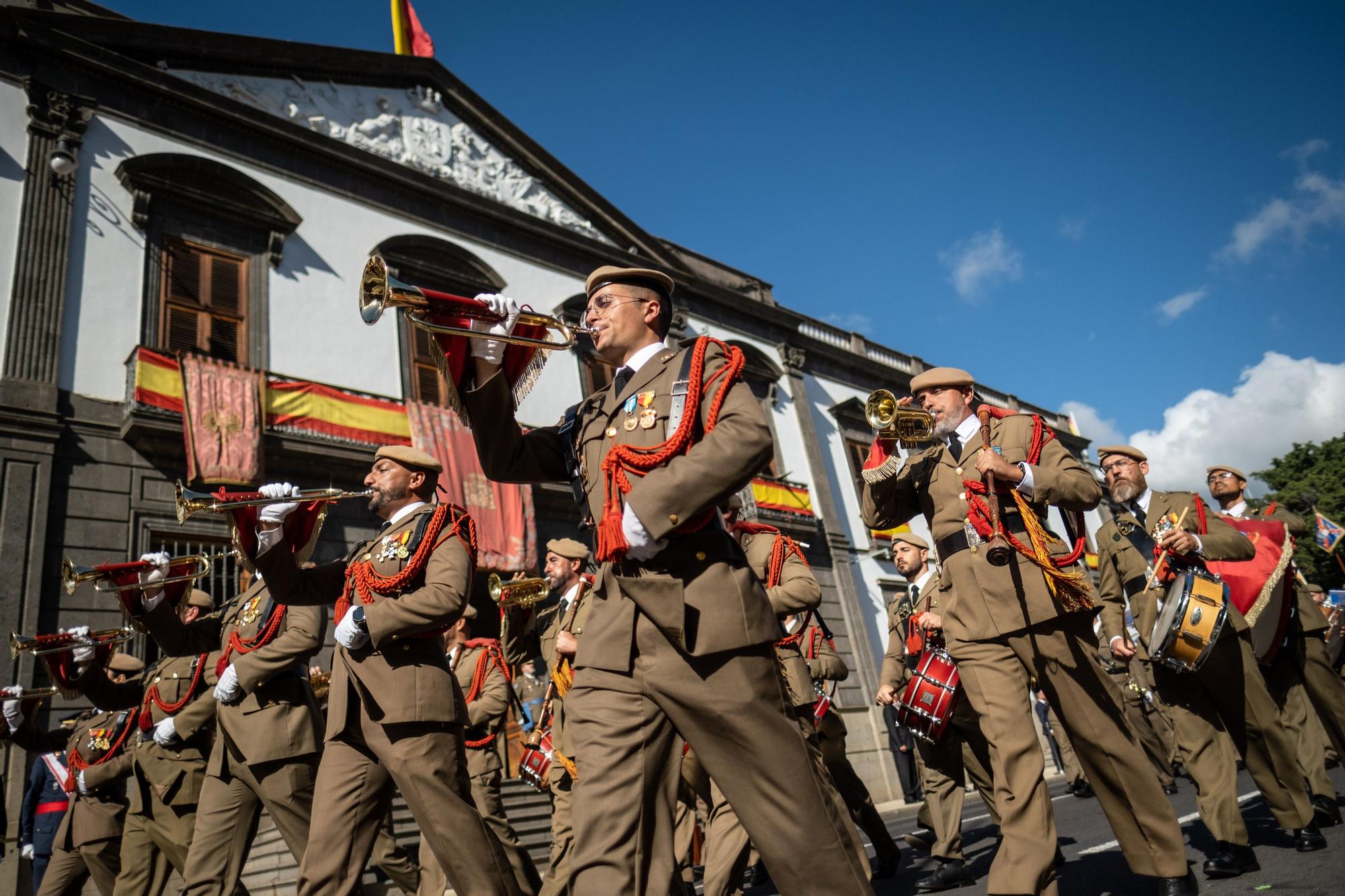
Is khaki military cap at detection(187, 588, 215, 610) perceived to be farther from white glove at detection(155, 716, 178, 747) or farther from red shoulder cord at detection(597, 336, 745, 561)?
red shoulder cord at detection(597, 336, 745, 561)

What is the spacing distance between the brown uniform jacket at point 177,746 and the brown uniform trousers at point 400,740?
2129 millimetres

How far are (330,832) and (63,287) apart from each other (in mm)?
10582

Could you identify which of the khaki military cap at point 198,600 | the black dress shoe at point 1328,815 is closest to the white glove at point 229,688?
the khaki military cap at point 198,600

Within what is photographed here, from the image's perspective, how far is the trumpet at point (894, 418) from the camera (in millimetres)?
4129

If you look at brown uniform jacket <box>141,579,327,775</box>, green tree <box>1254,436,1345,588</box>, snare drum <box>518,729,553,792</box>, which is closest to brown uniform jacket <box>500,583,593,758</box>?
snare drum <box>518,729,553,792</box>

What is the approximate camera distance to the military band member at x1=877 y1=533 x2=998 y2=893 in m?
5.84

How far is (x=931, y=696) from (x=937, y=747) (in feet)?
4.06

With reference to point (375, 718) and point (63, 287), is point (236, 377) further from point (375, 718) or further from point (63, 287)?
point (375, 718)

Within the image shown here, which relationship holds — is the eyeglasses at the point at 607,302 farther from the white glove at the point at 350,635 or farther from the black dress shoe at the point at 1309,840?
the black dress shoe at the point at 1309,840

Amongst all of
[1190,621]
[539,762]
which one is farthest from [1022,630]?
[539,762]

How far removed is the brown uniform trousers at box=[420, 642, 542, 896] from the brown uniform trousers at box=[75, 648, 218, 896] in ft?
5.20

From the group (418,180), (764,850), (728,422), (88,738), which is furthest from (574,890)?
(418,180)

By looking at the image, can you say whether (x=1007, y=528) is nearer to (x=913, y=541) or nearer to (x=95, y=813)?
(x=913, y=541)

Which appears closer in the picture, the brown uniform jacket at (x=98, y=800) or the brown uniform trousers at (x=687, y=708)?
the brown uniform trousers at (x=687, y=708)
